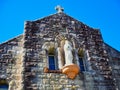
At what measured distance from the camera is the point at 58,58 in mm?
10117

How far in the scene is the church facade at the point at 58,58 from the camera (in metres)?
9.32

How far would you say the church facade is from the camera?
932 centimetres

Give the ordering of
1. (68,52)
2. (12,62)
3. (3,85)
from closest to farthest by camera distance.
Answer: (3,85)
(12,62)
(68,52)

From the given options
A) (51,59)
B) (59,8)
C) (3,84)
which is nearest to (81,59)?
(51,59)

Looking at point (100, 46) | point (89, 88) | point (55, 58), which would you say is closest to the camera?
point (89, 88)

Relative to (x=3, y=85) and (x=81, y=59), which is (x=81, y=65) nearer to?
(x=81, y=59)

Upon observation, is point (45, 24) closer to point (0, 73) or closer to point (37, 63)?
point (37, 63)

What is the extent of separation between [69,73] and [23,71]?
5.80ft

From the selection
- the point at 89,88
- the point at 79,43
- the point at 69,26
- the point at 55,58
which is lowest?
the point at 89,88

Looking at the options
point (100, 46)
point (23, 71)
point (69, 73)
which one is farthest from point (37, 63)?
point (100, 46)

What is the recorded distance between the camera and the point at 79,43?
35.3 feet

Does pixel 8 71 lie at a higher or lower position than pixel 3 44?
lower

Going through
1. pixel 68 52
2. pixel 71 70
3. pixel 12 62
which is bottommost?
pixel 71 70

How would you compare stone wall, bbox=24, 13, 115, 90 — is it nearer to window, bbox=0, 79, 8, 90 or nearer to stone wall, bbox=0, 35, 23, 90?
stone wall, bbox=0, 35, 23, 90
